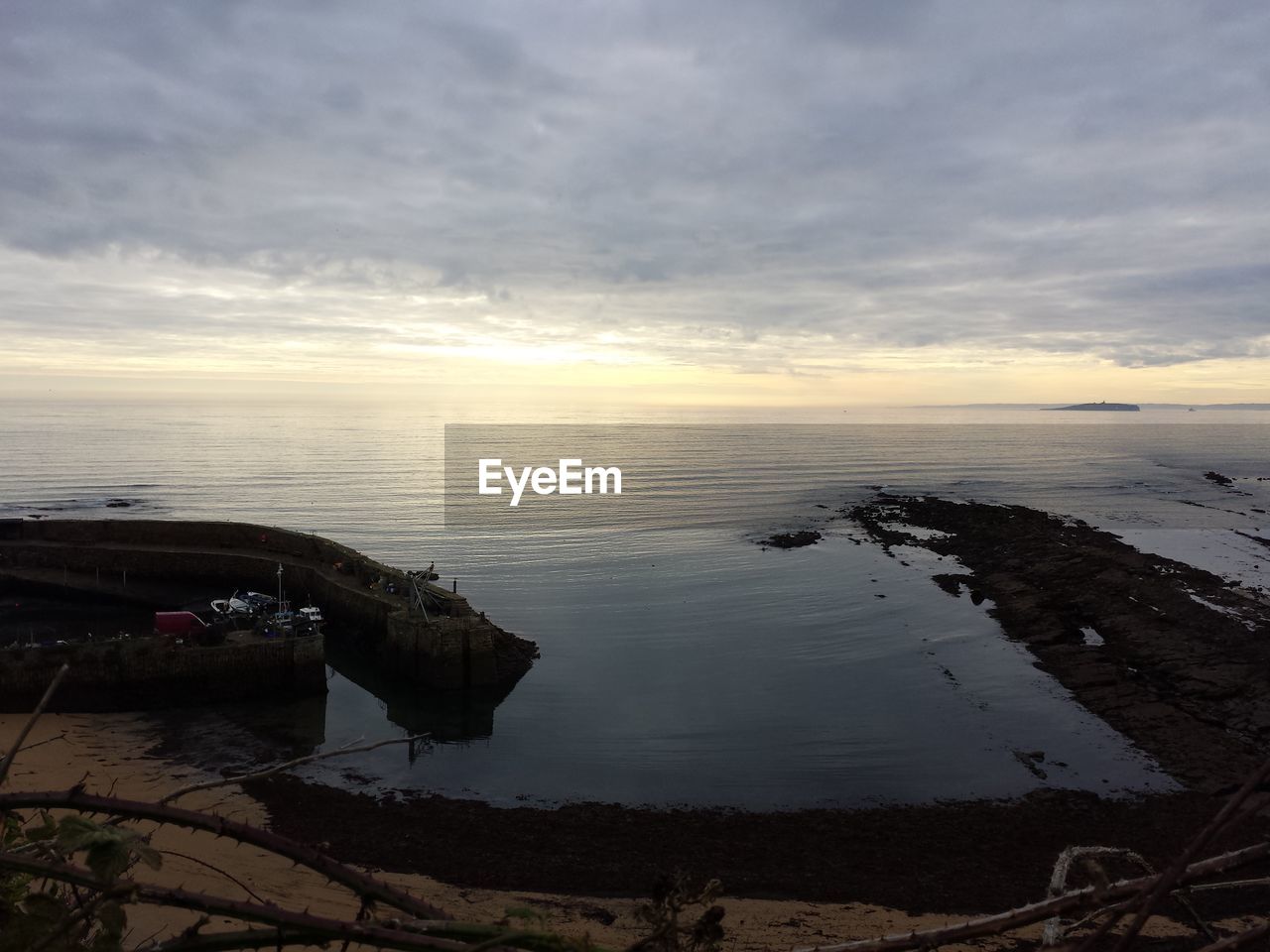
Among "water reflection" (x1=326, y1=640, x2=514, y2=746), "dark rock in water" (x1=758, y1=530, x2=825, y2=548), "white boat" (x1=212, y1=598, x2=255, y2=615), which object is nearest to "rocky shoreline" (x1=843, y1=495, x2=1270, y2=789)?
"dark rock in water" (x1=758, y1=530, x2=825, y2=548)

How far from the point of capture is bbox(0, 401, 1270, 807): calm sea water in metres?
19.8

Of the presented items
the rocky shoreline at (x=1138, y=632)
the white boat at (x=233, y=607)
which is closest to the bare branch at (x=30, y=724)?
the rocky shoreline at (x=1138, y=632)

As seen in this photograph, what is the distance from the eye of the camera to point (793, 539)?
50.9m

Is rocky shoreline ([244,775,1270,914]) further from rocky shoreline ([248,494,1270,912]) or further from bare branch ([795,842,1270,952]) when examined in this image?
bare branch ([795,842,1270,952])

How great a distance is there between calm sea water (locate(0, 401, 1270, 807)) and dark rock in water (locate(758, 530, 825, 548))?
1.41 meters

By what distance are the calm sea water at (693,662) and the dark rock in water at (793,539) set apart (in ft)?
4.64

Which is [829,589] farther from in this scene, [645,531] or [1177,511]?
[1177,511]

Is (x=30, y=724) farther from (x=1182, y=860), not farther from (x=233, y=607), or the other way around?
(x=233, y=607)

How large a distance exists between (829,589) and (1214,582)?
1754 centimetres

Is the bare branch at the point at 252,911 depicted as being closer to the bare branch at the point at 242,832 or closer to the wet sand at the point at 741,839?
the bare branch at the point at 242,832

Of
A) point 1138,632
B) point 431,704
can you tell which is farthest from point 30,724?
point 1138,632

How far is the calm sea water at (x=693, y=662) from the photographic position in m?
19.8

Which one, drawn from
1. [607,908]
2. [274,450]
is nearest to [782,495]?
[607,908]

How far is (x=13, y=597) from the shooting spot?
3741cm
